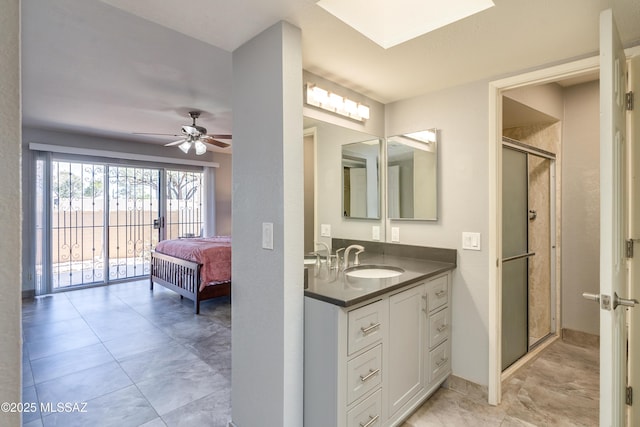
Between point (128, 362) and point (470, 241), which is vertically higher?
point (470, 241)

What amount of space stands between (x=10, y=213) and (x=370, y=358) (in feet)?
5.08

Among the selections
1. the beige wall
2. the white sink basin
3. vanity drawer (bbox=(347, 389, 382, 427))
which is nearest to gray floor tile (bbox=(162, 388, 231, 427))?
vanity drawer (bbox=(347, 389, 382, 427))

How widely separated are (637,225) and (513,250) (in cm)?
102

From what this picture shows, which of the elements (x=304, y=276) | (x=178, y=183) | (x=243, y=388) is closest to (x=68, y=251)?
(x=178, y=183)

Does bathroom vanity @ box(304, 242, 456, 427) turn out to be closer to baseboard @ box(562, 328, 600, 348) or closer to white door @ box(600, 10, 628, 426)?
white door @ box(600, 10, 628, 426)

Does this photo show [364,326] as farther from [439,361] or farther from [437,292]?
[439,361]

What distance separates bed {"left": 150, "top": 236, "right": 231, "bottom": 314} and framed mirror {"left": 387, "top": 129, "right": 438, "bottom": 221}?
8.05ft

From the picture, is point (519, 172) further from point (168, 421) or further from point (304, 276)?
point (168, 421)

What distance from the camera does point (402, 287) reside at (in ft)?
6.09

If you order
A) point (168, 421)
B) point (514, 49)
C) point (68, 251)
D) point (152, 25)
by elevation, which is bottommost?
point (168, 421)

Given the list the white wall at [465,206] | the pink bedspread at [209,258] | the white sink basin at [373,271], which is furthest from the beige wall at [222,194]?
the white wall at [465,206]

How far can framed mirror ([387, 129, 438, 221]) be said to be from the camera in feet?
8.23

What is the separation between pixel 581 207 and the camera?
9.95 ft

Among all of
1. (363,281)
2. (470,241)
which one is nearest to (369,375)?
(363,281)
